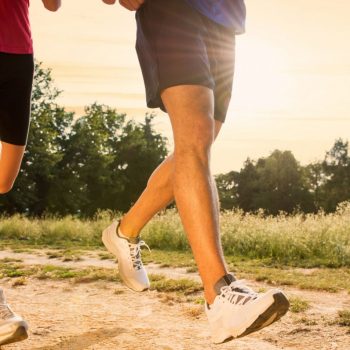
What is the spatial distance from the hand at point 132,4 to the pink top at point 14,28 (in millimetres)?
914

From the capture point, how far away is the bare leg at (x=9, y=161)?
4.12 metres

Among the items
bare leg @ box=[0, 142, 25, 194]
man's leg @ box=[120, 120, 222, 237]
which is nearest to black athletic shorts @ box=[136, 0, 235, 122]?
man's leg @ box=[120, 120, 222, 237]

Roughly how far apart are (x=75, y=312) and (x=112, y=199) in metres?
39.8

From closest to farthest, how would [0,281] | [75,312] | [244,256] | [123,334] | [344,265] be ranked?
[123,334] → [75,312] → [0,281] → [344,265] → [244,256]

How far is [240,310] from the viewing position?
106 inches

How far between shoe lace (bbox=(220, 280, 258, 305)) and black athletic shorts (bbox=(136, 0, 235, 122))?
885 millimetres

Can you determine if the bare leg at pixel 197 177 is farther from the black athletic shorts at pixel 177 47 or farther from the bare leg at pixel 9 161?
the bare leg at pixel 9 161

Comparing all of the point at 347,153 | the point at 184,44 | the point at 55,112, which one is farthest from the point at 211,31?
the point at 347,153

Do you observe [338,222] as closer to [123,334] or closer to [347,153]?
[123,334]

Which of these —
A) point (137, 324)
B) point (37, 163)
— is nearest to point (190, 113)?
point (137, 324)

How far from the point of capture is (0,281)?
21.8 feet

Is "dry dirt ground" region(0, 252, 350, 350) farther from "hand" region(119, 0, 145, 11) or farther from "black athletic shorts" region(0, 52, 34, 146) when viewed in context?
"hand" region(119, 0, 145, 11)

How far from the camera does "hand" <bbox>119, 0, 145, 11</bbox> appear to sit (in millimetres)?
3137

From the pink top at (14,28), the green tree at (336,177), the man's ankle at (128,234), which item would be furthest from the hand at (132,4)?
the green tree at (336,177)
